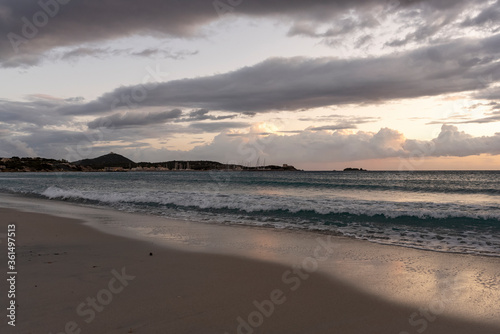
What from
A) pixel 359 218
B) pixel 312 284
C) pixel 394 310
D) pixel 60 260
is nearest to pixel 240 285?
pixel 312 284

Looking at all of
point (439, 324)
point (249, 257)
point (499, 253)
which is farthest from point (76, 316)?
point (499, 253)

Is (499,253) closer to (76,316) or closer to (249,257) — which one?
(249,257)

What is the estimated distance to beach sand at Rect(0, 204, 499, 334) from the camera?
450 centimetres

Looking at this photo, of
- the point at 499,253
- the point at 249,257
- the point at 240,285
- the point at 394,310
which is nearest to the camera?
the point at 394,310

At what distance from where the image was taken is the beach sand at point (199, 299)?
4496 mm

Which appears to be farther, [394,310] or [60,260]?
[60,260]

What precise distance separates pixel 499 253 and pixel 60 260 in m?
11.0

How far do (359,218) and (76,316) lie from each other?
1370 cm

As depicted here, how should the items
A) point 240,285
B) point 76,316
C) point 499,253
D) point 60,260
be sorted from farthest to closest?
point 499,253 → point 60,260 → point 240,285 → point 76,316

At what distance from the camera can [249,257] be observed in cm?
835

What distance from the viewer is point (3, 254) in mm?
7949

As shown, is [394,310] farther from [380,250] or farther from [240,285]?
[380,250]

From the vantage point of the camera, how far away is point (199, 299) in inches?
210

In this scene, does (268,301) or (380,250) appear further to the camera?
(380,250)
